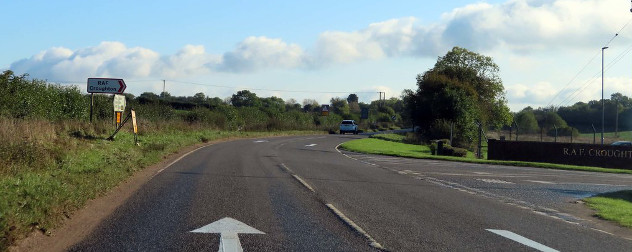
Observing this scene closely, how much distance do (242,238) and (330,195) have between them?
4.98 meters

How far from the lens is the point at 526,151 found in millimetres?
35531

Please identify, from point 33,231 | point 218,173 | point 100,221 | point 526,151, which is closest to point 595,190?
point 218,173

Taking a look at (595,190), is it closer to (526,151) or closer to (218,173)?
(218,173)

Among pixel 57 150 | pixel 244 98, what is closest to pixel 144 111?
pixel 57 150

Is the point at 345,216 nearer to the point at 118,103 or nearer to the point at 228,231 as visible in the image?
the point at 228,231

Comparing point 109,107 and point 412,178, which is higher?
point 109,107

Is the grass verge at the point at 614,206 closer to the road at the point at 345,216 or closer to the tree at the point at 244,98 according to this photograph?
the road at the point at 345,216

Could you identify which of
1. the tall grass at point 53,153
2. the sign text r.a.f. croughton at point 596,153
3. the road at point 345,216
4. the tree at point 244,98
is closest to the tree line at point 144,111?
the tall grass at point 53,153

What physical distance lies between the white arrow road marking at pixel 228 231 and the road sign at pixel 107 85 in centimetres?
1940

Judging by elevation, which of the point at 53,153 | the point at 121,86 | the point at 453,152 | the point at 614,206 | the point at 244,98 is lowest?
the point at 614,206

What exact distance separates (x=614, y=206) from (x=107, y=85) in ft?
71.1

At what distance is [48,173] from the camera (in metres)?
12.0

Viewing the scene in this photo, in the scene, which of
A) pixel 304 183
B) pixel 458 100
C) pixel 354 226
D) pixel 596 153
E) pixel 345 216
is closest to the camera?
pixel 354 226

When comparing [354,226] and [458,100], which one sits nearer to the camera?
[354,226]
